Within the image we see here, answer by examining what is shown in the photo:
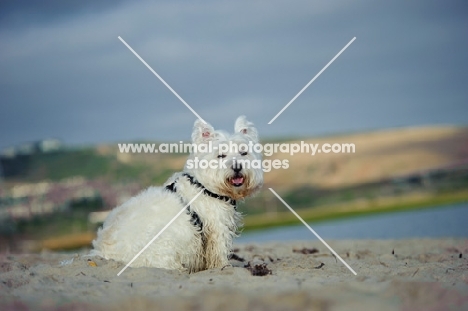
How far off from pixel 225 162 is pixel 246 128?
684 millimetres

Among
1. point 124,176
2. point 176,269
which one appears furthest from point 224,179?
point 124,176

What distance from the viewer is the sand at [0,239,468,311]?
17.3 ft

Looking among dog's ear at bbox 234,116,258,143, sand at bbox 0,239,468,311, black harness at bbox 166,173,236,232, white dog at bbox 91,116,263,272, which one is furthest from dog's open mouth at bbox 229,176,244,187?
sand at bbox 0,239,468,311

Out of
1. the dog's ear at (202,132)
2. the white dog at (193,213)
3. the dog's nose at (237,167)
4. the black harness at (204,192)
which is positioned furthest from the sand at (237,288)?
the dog's ear at (202,132)

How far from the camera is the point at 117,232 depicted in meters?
8.13

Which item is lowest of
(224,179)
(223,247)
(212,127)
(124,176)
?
(223,247)

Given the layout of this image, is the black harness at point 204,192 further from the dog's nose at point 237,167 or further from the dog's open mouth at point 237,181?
the dog's nose at point 237,167

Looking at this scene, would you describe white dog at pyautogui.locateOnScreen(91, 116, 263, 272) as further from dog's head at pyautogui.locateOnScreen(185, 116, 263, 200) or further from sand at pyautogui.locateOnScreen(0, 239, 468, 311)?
sand at pyautogui.locateOnScreen(0, 239, 468, 311)

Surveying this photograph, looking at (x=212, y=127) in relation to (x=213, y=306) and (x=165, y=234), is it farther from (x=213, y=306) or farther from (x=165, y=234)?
(x=213, y=306)

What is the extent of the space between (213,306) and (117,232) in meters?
3.23

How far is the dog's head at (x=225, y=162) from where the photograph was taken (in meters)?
8.15

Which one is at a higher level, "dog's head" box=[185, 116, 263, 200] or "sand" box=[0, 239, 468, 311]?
"dog's head" box=[185, 116, 263, 200]

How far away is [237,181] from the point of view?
8180 mm

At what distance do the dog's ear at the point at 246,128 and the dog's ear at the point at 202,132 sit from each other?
39cm
